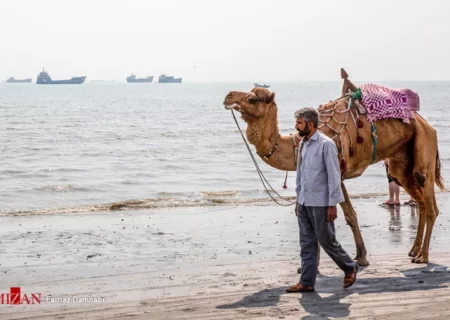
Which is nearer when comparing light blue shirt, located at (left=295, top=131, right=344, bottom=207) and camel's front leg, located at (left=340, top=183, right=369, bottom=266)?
light blue shirt, located at (left=295, top=131, right=344, bottom=207)

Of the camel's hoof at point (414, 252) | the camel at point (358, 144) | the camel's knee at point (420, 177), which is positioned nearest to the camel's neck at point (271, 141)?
the camel at point (358, 144)

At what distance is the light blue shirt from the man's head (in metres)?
0.07

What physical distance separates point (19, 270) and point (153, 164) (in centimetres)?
1724

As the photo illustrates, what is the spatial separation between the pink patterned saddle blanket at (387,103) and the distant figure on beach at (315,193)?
1.95 metres

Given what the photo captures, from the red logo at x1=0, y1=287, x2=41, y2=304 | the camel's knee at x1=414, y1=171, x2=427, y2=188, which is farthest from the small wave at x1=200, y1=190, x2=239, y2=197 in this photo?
the red logo at x1=0, y1=287, x2=41, y2=304

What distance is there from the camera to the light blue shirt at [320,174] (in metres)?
7.54

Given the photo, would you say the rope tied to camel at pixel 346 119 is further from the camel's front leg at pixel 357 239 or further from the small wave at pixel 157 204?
the small wave at pixel 157 204

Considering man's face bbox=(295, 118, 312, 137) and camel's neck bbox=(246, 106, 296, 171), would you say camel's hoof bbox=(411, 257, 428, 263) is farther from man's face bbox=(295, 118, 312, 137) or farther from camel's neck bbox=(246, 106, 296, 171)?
man's face bbox=(295, 118, 312, 137)

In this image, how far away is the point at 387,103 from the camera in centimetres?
953

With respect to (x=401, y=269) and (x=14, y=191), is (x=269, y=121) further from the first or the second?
(x=14, y=191)

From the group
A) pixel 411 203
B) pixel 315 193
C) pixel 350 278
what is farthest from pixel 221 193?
pixel 315 193

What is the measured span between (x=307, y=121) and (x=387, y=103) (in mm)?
2303

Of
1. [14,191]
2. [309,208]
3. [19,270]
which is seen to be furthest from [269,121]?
[14,191]

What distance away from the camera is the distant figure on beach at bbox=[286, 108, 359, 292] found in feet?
24.8
